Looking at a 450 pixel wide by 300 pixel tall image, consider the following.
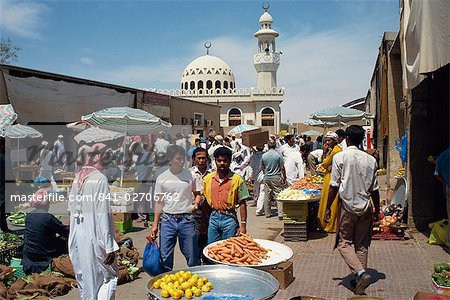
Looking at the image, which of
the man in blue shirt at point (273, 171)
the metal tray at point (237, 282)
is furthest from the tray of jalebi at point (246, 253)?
the man in blue shirt at point (273, 171)

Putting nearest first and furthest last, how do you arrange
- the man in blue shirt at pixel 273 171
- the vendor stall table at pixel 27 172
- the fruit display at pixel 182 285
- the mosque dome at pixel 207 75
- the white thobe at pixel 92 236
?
the fruit display at pixel 182 285 → the white thobe at pixel 92 236 → the man in blue shirt at pixel 273 171 → the vendor stall table at pixel 27 172 → the mosque dome at pixel 207 75

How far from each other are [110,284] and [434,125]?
642cm

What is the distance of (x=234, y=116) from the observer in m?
62.1

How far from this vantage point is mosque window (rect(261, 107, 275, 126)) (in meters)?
59.5

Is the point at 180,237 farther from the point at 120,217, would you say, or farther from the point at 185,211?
the point at 120,217

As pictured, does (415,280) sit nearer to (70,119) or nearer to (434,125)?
(434,125)

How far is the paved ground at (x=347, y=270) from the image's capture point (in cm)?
559

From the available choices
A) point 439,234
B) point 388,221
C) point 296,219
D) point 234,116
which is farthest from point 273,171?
point 234,116

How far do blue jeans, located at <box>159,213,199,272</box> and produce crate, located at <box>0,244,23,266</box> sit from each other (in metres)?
2.81

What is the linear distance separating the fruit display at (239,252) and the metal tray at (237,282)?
236 millimetres

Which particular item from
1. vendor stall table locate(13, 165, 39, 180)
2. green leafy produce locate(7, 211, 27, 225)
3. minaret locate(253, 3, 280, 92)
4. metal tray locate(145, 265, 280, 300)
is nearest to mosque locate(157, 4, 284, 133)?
minaret locate(253, 3, 280, 92)

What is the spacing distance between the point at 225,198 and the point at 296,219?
3460 mm

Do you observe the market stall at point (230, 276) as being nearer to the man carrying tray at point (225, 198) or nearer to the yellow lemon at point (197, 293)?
the yellow lemon at point (197, 293)

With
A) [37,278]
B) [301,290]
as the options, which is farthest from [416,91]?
[37,278]
